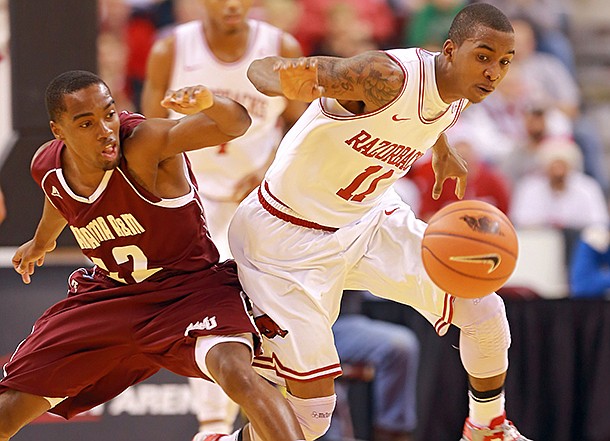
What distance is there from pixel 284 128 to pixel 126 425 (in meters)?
2.27

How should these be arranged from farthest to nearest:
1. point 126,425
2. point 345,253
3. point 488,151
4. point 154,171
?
point 488,151
point 126,425
point 345,253
point 154,171

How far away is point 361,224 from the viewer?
17.2 ft

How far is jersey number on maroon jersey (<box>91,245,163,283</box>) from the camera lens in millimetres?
4988

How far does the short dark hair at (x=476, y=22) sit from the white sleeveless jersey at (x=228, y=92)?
235cm

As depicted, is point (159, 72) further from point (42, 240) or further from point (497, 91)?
point (497, 91)

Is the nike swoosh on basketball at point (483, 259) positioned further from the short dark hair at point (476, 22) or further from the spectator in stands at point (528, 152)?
the spectator in stands at point (528, 152)

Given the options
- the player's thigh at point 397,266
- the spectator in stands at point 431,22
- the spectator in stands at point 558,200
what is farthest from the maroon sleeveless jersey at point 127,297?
the spectator in stands at point 431,22

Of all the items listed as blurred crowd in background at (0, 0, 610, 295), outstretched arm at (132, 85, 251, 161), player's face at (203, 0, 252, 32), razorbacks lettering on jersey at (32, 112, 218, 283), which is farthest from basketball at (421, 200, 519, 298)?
blurred crowd in background at (0, 0, 610, 295)

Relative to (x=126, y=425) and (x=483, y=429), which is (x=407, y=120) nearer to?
(x=483, y=429)

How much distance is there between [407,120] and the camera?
486cm

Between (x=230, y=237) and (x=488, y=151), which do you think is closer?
(x=230, y=237)

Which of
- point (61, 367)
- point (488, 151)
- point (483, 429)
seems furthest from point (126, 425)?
point (488, 151)

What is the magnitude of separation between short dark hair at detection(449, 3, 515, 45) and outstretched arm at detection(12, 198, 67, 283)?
1.96 meters

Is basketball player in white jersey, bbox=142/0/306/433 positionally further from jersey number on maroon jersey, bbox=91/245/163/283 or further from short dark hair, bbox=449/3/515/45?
short dark hair, bbox=449/3/515/45
